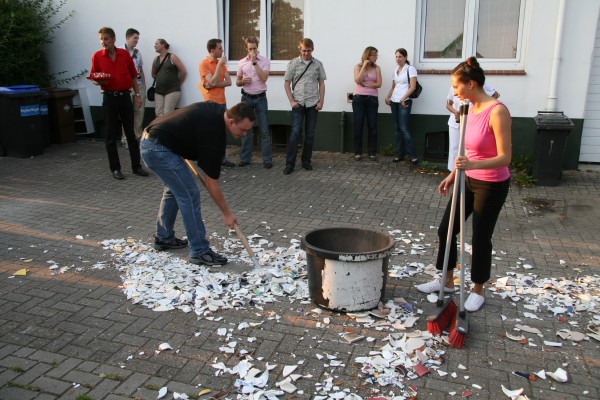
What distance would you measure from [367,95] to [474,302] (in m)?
5.66

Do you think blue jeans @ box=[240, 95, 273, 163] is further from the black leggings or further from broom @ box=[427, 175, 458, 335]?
broom @ box=[427, 175, 458, 335]

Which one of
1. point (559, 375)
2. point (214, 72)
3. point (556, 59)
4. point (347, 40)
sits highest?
point (347, 40)

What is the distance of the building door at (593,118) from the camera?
877 cm

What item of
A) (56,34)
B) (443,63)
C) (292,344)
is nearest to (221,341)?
(292,344)

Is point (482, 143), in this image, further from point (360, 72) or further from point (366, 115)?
point (366, 115)

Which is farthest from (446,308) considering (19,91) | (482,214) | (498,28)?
(19,91)

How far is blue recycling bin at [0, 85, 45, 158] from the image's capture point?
999 centimetres

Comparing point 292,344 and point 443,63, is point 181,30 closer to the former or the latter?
point 443,63

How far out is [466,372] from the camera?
364 cm

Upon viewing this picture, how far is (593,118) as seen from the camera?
902cm

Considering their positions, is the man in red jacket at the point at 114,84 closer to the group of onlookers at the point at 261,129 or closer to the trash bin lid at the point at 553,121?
the group of onlookers at the point at 261,129

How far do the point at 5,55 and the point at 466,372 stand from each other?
10.9 m

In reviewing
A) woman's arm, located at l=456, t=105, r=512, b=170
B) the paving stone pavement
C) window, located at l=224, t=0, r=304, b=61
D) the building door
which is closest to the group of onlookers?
woman's arm, located at l=456, t=105, r=512, b=170

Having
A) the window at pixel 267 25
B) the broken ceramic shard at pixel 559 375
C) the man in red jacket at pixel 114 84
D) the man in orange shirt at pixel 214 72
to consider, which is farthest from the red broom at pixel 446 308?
the window at pixel 267 25
